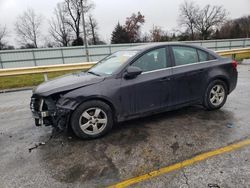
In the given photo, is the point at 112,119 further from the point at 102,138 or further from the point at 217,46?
the point at 217,46

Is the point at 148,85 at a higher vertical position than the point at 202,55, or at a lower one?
lower

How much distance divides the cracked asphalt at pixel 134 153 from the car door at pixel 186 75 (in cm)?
47

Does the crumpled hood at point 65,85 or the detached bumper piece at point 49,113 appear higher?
the crumpled hood at point 65,85

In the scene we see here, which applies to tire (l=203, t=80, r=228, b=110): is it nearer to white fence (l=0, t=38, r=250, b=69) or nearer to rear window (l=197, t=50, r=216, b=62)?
rear window (l=197, t=50, r=216, b=62)

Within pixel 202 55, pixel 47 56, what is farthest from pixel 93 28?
pixel 202 55

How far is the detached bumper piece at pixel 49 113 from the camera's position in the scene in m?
3.35

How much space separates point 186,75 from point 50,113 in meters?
2.78

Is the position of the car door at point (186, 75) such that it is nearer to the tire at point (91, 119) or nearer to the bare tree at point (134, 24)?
the tire at point (91, 119)

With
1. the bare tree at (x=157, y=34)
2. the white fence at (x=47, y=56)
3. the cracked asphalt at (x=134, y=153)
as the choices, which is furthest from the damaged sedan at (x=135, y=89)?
the bare tree at (x=157, y=34)

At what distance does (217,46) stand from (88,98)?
2919 cm

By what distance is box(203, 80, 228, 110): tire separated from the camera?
452cm

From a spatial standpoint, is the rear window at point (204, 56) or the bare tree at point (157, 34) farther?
the bare tree at point (157, 34)

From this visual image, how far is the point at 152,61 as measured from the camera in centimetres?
402

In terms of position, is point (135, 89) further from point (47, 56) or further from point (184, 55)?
point (47, 56)
